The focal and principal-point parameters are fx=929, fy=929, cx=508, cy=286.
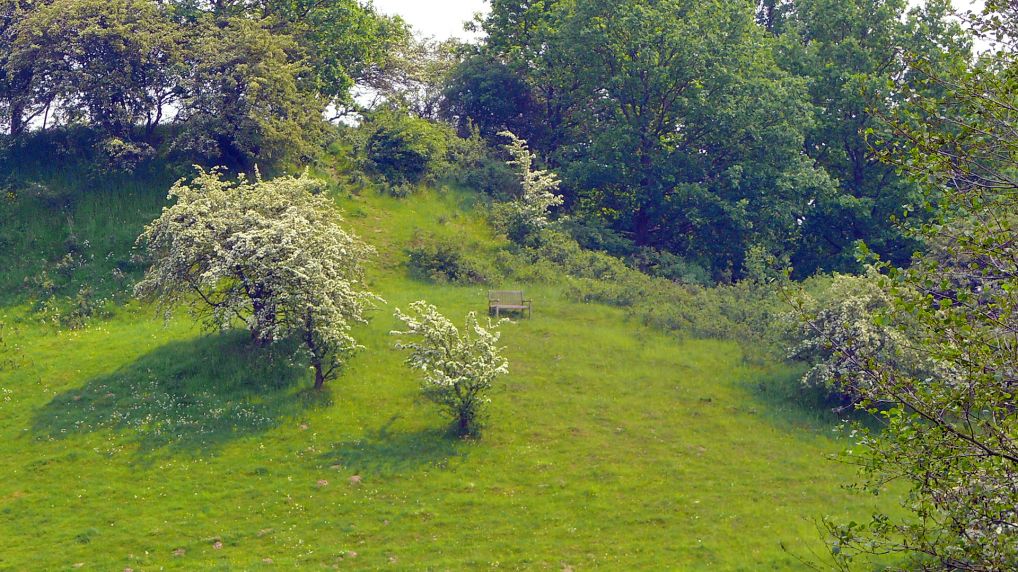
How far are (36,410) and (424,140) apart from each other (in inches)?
1208

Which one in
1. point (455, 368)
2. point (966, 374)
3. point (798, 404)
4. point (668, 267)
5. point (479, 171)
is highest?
point (479, 171)

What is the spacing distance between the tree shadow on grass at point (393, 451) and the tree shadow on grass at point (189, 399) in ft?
9.51

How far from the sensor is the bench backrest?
42.6 metres

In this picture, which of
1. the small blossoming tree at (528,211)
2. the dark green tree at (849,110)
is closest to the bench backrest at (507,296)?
the small blossoming tree at (528,211)

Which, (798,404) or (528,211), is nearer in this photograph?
(798,404)

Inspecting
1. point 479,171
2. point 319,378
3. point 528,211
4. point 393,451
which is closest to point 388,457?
point 393,451

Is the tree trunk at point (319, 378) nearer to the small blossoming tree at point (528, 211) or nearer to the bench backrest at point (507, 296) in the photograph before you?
the bench backrest at point (507, 296)

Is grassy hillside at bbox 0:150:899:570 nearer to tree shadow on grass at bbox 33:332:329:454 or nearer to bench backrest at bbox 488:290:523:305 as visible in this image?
tree shadow on grass at bbox 33:332:329:454

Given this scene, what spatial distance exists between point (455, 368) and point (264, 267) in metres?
8.01

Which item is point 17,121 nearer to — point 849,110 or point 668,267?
A: point 668,267

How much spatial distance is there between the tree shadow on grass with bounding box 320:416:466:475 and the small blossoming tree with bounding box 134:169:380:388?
3.82m

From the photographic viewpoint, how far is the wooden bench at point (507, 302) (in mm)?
42188

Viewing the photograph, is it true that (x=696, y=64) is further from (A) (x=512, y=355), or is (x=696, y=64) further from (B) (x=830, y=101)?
(A) (x=512, y=355)

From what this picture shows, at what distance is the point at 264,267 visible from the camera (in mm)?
33281
